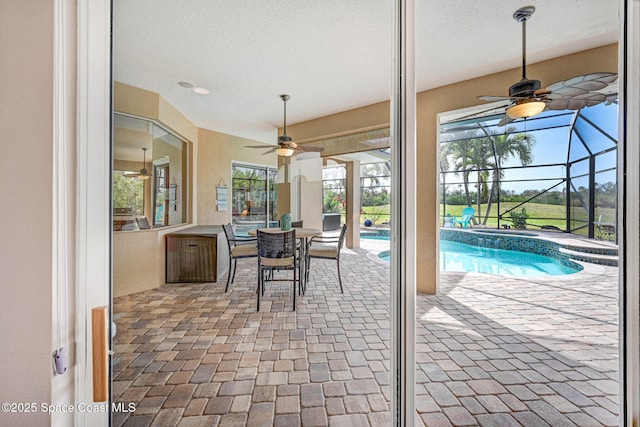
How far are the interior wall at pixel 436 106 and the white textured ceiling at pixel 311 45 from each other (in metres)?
0.06

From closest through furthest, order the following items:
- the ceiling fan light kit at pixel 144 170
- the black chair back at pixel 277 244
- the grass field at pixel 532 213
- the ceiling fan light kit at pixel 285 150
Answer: the grass field at pixel 532 213, the ceiling fan light kit at pixel 144 170, the black chair back at pixel 277 244, the ceiling fan light kit at pixel 285 150

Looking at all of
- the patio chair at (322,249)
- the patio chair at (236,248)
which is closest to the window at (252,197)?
the patio chair at (236,248)

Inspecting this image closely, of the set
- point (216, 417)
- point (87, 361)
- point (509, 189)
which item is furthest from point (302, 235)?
point (87, 361)

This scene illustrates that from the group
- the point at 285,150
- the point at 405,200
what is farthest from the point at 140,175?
the point at 285,150

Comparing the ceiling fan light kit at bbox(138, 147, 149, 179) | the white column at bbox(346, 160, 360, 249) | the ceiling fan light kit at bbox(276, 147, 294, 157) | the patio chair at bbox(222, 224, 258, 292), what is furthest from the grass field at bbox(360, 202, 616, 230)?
the ceiling fan light kit at bbox(276, 147, 294, 157)

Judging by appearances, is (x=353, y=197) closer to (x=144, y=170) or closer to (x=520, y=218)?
(x=520, y=218)

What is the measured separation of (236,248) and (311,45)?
2.82 m

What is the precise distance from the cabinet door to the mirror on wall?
0.37m

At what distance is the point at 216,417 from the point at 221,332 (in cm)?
103

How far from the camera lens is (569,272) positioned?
4.10ft

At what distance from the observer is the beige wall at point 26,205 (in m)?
0.71

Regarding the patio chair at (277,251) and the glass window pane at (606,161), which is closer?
the glass window pane at (606,161)

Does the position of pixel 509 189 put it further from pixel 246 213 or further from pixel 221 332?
pixel 246 213

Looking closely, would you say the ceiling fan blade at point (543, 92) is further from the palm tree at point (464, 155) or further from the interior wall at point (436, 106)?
the palm tree at point (464, 155)
